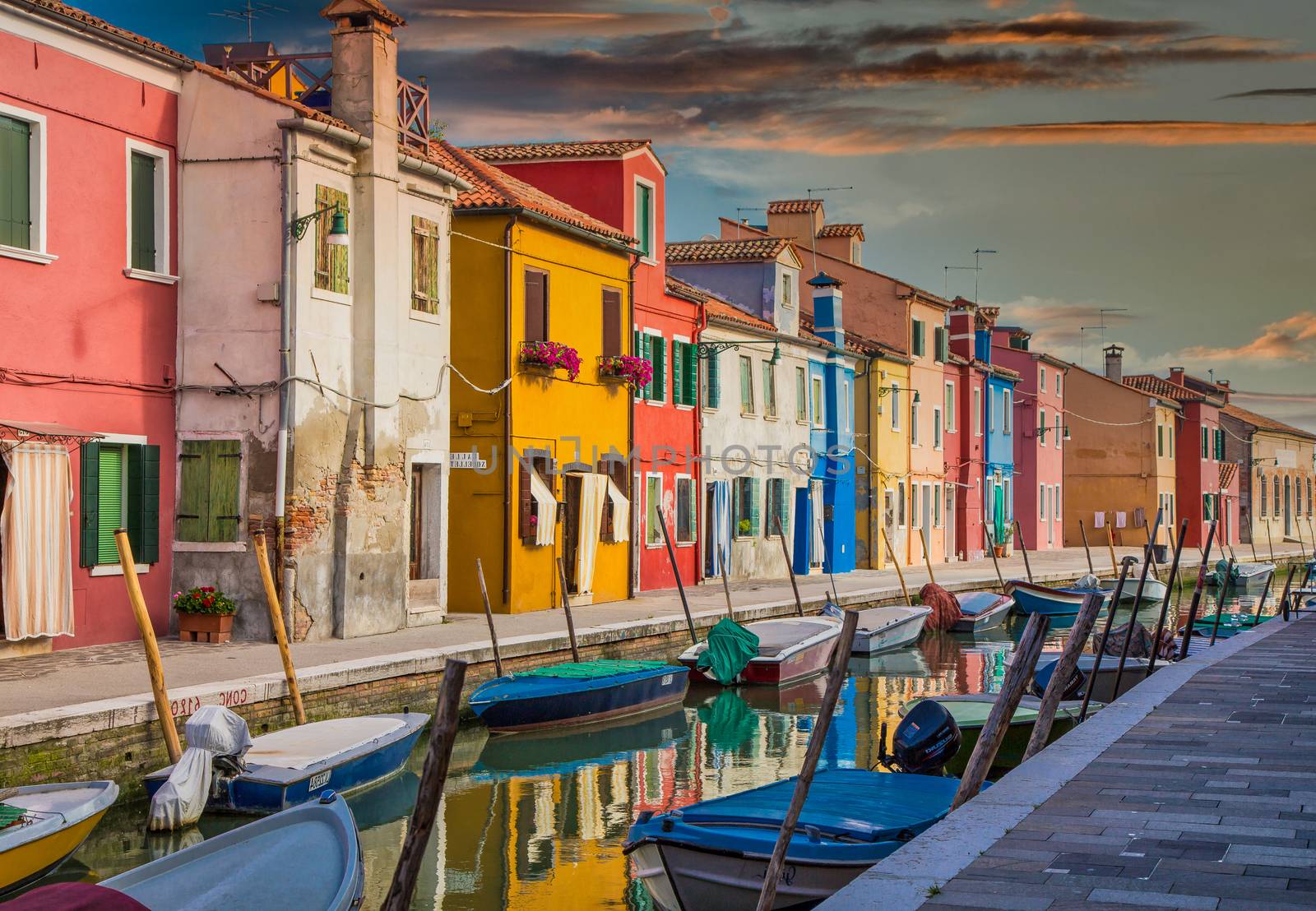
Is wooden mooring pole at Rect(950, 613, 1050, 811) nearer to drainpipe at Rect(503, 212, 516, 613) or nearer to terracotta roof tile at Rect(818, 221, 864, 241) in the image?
drainpipe at Rect(503, 212, 516, 613)

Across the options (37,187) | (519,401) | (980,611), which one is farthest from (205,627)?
(980,611)

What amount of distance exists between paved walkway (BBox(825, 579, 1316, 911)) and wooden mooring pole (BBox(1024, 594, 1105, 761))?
37cm

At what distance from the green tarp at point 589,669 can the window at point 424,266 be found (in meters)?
5.85

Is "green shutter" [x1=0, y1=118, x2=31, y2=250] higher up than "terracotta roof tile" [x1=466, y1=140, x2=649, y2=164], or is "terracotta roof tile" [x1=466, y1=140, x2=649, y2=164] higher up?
"terracotta roof tile" [x1=466, y1=140, x2=649, y2=164]

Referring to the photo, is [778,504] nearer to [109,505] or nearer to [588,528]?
[588,528]

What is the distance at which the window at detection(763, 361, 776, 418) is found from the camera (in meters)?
35.3

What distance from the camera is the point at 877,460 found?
41.6m

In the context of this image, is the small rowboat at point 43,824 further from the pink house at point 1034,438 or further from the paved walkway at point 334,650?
the pink house at point 1034,438

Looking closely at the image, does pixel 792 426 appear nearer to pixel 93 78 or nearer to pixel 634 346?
pixel 634 346

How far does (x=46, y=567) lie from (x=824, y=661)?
12374 mm

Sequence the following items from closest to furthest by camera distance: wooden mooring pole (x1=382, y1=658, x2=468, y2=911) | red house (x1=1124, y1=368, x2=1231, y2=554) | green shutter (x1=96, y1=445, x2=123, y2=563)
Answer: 1. wooden mooring pole (x1=382, y1=658, x2=468, y2=911)
2. green shutter (x1=96, y1=445, x2=123, y2=563)
3. red house (x1=1124, y1=368, x2=1231, y2=554)

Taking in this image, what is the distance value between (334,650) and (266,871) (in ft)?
31.8

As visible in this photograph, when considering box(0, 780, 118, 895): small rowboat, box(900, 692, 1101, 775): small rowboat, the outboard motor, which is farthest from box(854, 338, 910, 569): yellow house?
box(0, 780, 118, 895): small rowboat

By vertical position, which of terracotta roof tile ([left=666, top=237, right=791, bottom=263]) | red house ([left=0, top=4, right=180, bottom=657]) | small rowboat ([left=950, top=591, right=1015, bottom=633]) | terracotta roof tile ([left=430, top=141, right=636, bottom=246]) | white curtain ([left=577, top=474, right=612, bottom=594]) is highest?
terracotta roof tile ([left=666, top=237, right=791, bottom=263])
